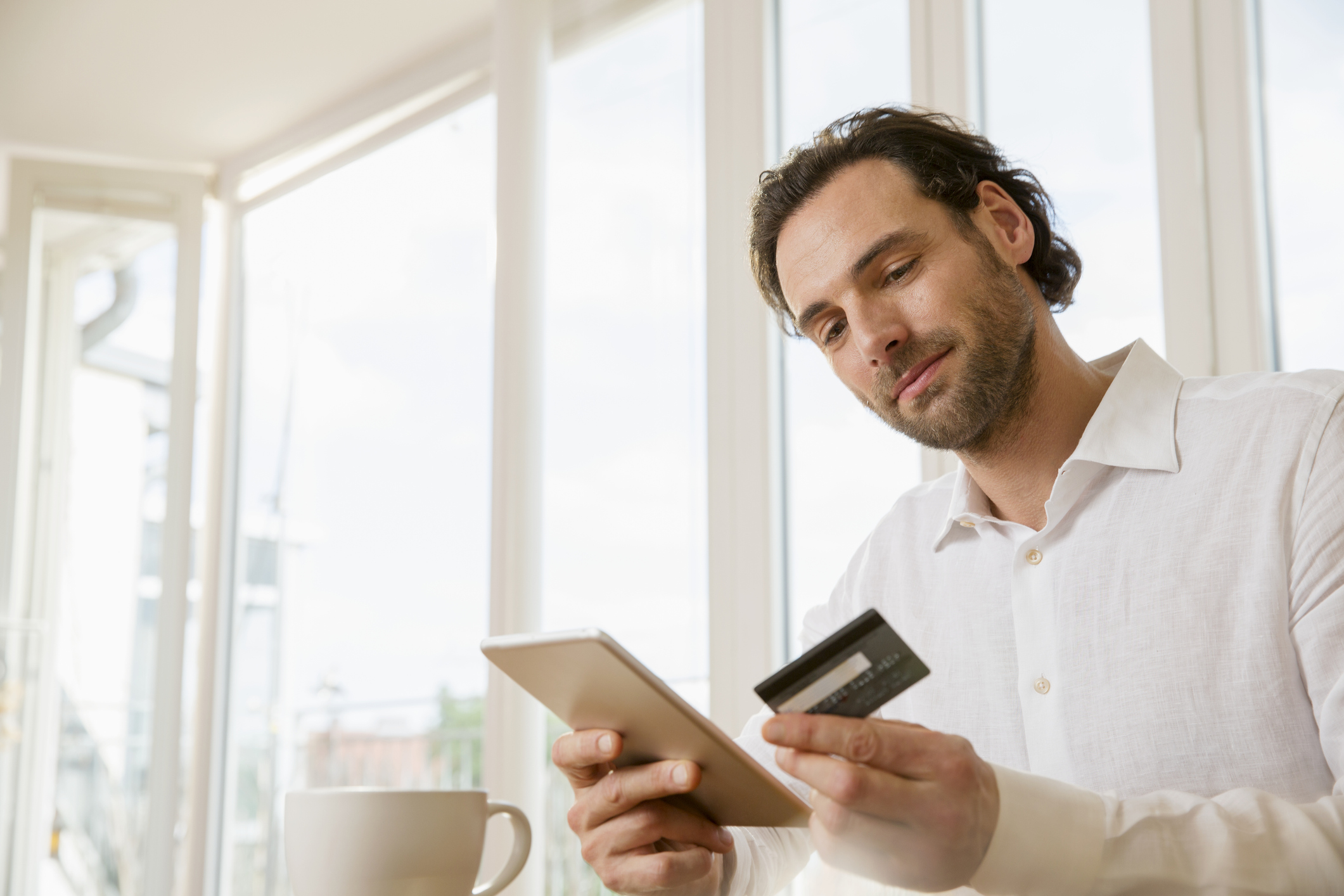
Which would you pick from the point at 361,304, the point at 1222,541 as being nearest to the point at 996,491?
the point at 1222,541

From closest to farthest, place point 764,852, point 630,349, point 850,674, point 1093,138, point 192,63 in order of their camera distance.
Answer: point 850,674 → point 764,852 → point 1093,138 → point 630,349 → point 192,63

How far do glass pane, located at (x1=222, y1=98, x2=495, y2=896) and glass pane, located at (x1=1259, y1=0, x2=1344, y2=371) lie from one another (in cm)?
175

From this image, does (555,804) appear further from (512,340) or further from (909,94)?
(909,94)

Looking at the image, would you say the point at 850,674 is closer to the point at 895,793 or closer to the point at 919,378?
the point at 895,793

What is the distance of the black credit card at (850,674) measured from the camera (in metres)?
0.58

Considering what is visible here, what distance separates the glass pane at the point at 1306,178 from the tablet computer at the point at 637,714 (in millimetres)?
969

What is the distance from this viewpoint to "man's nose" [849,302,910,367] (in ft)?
3.61

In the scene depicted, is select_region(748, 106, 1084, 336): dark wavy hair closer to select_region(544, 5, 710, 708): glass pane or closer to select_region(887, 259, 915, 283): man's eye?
select_region(887, 259, 915, 283): man's eye

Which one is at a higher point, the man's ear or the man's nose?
the man's ear

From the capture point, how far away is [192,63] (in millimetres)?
2828

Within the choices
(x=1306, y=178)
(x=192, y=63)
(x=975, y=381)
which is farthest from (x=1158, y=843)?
(x=192, y=63)

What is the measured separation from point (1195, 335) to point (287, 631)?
7.85 ft

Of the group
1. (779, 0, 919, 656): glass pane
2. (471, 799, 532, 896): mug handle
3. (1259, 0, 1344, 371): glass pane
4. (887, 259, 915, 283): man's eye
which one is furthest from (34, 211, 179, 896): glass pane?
(1259, 0, 1344, 371): glass pane

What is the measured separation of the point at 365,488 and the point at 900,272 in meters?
2.03
